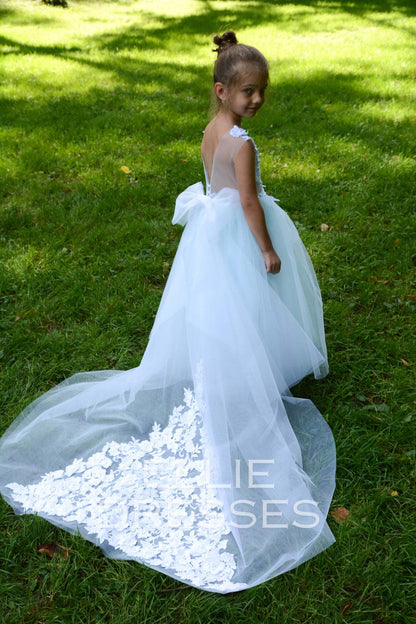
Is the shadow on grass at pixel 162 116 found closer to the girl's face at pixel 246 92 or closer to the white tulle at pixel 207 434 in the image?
the white tulle at pixel 207 434

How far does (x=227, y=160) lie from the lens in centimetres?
241

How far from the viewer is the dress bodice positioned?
2330mm

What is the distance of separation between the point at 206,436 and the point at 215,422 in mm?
83

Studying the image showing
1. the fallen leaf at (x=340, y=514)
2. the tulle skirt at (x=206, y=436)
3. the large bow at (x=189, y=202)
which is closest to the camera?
the tulle skirt at (x=206, y=436)

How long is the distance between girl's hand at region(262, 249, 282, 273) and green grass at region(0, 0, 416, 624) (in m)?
0.87

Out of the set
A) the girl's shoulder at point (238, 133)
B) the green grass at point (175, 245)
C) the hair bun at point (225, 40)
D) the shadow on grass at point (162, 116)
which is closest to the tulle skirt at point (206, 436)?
the green grass at point (175, 245)

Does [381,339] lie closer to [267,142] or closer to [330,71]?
[267,142]

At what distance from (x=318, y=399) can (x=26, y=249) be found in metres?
2.70

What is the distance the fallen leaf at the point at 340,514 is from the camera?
7.72ft

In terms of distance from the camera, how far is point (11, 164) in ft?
17.8

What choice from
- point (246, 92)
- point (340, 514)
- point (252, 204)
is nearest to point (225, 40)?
point (246, 92)

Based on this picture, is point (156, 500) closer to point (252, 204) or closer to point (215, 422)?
point (215, 422)

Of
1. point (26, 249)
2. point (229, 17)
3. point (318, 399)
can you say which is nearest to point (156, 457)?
point (318, 399)

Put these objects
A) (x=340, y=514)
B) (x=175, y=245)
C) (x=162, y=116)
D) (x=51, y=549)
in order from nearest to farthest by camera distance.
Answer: (x=51, y=549), (x=340, y=514), (x=175, y=245), (x=162, y=116)
